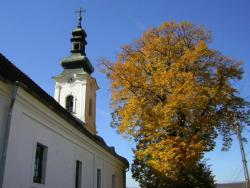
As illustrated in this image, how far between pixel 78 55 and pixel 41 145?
17.8 meters

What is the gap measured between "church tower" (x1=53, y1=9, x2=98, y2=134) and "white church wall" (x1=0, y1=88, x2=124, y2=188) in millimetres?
9004

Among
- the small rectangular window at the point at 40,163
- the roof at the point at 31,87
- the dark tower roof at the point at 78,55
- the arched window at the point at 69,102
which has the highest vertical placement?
the dark tower roof at the point at 78,55

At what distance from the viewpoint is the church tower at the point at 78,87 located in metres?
27.0

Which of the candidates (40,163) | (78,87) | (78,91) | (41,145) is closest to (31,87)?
(41,145)

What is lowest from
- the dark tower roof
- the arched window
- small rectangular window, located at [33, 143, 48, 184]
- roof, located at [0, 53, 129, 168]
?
small rectangular window, located at [33, 143, 48, 184]

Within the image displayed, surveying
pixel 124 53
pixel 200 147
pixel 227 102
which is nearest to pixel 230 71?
pixel 227 102

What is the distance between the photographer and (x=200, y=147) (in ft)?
53.0

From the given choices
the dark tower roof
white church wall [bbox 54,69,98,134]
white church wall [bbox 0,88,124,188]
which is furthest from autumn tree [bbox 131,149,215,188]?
the dark tower roof

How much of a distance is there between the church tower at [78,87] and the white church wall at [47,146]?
9004 millimetres

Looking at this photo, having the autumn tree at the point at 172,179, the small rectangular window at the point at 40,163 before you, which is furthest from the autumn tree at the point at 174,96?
the small rectangular window at the point at 40,163

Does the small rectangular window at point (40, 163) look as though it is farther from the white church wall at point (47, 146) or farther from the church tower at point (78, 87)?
the church tower at point (78, 87)

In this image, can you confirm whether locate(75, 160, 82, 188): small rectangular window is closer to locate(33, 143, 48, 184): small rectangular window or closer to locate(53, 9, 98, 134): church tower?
locate(33, 143, 48, 184): small rectangular window

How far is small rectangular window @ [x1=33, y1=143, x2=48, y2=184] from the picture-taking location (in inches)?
461

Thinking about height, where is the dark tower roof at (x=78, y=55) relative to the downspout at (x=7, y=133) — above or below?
above
